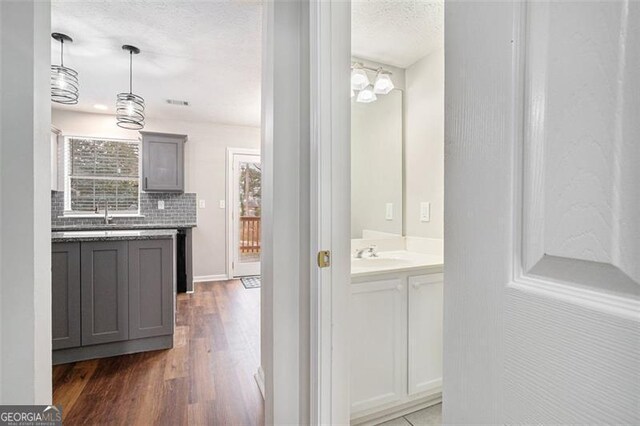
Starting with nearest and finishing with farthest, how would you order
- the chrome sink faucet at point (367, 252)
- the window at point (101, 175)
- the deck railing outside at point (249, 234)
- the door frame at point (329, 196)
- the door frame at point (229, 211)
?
the door frame at point (329, 196), the chrome sink faucet at point (367, 252), the window at point (101, 175), the door frame at point (229, 211), the deck railing outside at point (249, 234)

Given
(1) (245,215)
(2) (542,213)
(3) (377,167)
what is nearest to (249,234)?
(1) (245,215)

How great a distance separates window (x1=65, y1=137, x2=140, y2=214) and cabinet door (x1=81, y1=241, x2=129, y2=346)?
8.43 ft

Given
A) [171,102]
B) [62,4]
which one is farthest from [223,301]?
[62,4]

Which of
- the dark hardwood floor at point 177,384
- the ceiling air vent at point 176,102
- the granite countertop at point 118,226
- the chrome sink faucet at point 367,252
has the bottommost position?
the dark hardwood floor at point 177,384

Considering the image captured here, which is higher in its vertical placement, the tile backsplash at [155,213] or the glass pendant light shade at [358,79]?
the glass pendant light shade at [358,79]

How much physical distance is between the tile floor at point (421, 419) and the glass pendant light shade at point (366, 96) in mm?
2085

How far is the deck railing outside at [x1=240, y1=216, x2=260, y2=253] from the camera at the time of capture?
5.45m

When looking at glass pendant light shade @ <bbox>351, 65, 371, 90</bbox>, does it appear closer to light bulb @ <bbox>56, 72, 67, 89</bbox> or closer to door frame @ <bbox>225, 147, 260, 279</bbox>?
light bulb @ <bbox>56, 72, 67, 89</bbox>

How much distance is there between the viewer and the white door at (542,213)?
270 mm

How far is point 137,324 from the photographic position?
8.38 ft

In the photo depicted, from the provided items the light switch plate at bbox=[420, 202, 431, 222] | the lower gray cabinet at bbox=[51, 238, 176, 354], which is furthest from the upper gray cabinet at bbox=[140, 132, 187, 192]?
the light switch plate at bbox=[420, 202, 431, 222]

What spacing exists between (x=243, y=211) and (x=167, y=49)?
9.95 ft

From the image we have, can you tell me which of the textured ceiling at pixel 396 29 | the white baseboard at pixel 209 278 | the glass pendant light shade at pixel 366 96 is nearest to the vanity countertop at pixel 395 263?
the glass pendant light shade at pixel 366 96

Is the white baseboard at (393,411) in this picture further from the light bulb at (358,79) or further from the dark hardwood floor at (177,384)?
the light bulb at (358,79)
